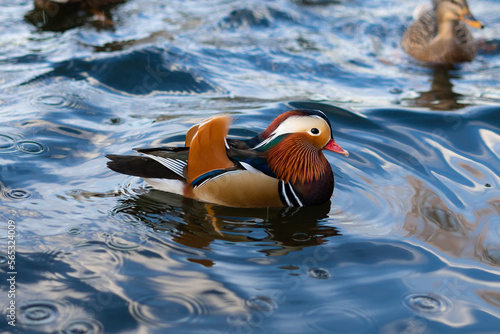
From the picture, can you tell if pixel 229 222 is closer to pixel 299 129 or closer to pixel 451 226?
pixel 299 129

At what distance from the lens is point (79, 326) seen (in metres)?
3.65

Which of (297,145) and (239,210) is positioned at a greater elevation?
(297,145)

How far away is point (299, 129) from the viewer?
5.29m

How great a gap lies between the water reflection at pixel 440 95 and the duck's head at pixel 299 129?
2.92 meters

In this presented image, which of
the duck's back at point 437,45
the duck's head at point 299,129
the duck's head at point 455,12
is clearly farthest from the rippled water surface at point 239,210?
the duck's head at point 455,12

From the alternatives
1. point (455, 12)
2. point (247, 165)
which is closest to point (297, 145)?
point (247, 165)

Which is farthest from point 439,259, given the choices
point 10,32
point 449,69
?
point 10,32

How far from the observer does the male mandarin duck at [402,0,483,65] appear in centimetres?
1020

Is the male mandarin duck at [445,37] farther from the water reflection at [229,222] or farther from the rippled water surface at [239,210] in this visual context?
Answer: the water reflection at [229,222]

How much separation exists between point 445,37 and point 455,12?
1.48 ft

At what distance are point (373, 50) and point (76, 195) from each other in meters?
6.81

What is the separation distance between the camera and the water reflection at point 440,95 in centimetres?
794

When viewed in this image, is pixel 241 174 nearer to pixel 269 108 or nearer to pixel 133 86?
pixel 269 108

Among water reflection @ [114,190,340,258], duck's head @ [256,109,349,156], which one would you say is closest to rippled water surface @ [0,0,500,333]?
water reflection @ [114,190,340,258]
